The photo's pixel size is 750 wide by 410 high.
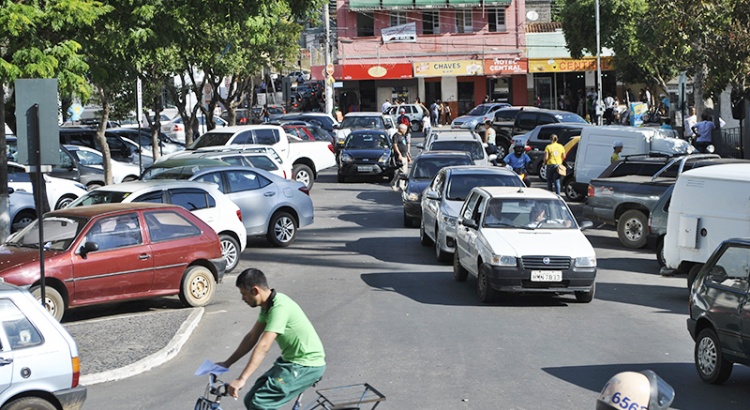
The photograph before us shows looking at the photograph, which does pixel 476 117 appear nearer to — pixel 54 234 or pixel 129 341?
pixel 54 234

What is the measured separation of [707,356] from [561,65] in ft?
179

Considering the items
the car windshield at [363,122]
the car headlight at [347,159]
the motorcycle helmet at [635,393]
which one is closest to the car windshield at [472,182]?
the car headlight at [347,159]

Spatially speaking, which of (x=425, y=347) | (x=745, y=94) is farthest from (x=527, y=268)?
(x=745, y=94)

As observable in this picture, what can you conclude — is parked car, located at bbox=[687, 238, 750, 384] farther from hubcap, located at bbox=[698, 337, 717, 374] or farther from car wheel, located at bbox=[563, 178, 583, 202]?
car wheel, located at bbox=[563, 178, 583, 202]

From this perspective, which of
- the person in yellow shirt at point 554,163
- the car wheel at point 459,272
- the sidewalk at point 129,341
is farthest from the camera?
the person in yellow shirt at point 554,163

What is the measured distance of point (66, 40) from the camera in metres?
16.0

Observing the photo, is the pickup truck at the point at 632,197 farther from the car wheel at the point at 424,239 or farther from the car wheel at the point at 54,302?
the car wheel at the point at 54,302

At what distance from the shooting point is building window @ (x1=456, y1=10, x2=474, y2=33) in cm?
6575

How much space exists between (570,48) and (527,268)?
153 feet

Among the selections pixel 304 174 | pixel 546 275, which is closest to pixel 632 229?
pixel 546 275

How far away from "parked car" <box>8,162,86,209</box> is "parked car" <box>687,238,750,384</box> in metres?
16.5

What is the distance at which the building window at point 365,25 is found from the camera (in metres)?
66.4

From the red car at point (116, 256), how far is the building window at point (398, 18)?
171ft

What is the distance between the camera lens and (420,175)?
76.3 ft
